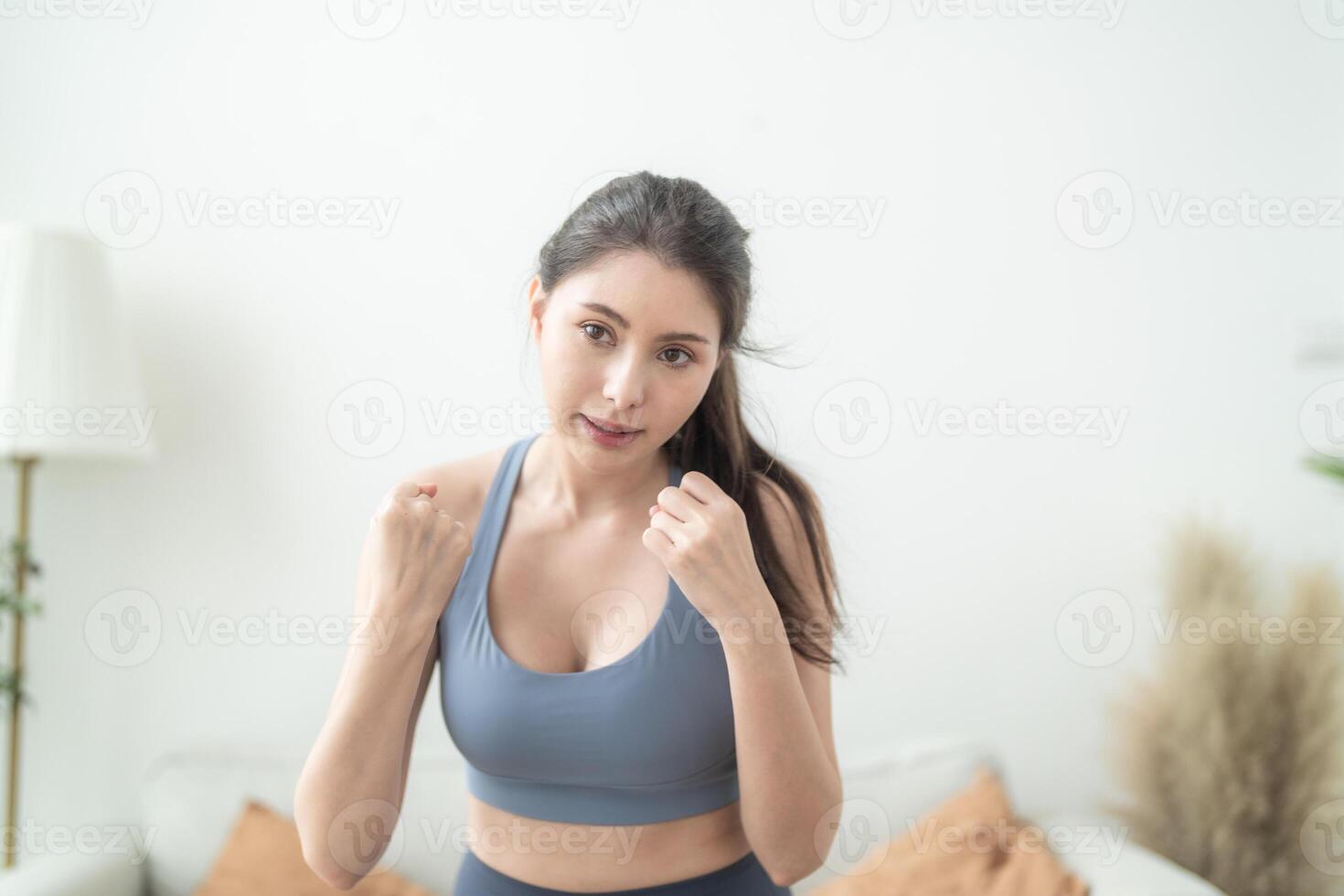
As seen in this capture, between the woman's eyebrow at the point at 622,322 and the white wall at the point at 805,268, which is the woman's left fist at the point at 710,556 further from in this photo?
the white wall at the point at 805,268


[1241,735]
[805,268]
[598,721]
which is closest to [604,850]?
[598,721]

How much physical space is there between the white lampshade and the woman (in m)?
1.04

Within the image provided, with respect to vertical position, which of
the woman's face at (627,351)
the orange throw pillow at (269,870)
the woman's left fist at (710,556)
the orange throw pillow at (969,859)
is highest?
the woman's face at (627,351)

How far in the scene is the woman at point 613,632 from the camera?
947 mm

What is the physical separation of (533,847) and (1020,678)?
1.35 meters

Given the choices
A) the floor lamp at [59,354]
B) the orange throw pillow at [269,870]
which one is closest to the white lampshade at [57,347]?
the floor lamp at [59,354]

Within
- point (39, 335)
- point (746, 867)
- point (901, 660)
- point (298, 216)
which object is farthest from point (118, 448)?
point (901, 660)

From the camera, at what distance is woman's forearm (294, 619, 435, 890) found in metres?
0.96

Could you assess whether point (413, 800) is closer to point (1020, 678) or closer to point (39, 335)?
point (39, 335)

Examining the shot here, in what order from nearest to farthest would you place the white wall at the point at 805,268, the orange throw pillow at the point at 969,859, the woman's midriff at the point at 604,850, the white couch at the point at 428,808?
the woman's midriff at the point at 604,850, the orange throw pillow at the point at 969,859, the white couch at the point at 428,808, the white wall at the point at 805,268

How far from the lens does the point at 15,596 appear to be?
1953mm

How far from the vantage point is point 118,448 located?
188 centimetres

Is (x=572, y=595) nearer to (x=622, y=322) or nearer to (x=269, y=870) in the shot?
(x=622, y=322)

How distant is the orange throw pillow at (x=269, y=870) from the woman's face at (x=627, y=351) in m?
1.17
